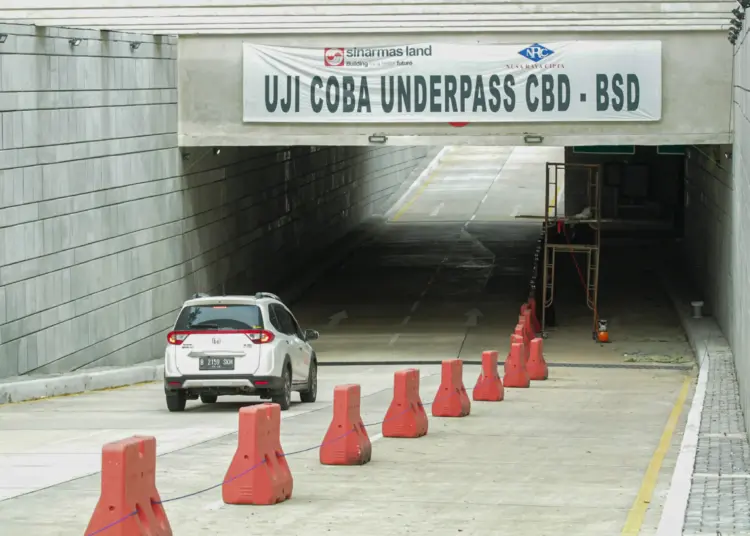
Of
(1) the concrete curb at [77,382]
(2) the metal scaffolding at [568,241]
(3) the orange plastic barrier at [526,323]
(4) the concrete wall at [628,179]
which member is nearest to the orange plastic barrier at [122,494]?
(1) the concrete curb at [77,382]

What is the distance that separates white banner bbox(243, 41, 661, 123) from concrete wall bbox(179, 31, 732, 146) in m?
0.18

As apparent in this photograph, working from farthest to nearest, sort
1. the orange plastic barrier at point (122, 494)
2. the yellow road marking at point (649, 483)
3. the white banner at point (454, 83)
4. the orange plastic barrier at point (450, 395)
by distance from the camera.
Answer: the white banner at point (454, 83)
the orange plastic barrier at point (450, 395)
the yellow road marking at point (649, 483)
the orange plastic barrier at point (122, 494)

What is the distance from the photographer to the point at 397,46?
3064cm

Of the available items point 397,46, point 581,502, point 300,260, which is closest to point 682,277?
point 300,260

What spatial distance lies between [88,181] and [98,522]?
16558 millimetres

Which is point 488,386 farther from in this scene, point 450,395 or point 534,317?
point 534,317

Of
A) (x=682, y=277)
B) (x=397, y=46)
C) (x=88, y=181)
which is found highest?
(x=397, y=46)

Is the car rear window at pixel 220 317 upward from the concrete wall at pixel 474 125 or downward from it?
downward

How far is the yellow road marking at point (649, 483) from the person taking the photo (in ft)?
36.8

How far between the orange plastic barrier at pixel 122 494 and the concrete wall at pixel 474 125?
21713 millimetres

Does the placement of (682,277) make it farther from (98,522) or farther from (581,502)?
(98,522)

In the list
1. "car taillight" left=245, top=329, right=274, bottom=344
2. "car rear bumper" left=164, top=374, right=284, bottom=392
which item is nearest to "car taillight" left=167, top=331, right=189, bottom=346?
"car rear bumper" left=164, top=374, right=284, bottom=392

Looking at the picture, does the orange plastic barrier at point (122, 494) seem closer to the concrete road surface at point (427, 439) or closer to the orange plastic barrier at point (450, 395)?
the concrete road surface at point (427, 439)

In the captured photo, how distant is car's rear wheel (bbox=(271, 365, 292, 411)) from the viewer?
19938 millimetres
